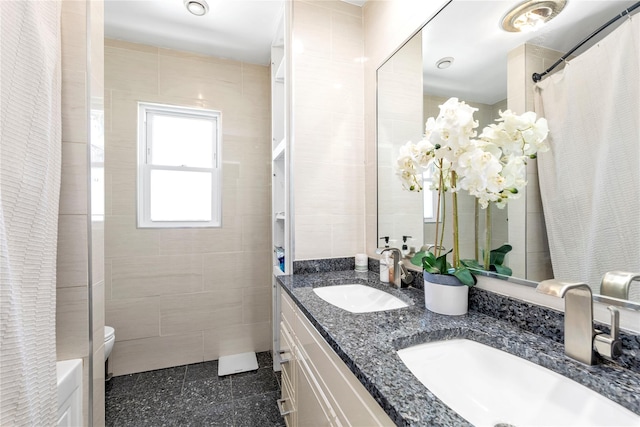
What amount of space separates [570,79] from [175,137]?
2405 mm

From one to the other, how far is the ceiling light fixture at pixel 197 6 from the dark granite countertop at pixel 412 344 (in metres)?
1.89

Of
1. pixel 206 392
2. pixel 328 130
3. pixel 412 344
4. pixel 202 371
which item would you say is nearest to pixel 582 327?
pixel 412 344

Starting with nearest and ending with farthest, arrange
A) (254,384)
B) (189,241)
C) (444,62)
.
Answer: (444,62)
(254,384)
(189,241)

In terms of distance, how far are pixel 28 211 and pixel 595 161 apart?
58.7 inches

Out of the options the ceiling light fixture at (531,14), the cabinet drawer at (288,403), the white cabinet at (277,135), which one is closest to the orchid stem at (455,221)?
the ceiling light fixture at (531,14)

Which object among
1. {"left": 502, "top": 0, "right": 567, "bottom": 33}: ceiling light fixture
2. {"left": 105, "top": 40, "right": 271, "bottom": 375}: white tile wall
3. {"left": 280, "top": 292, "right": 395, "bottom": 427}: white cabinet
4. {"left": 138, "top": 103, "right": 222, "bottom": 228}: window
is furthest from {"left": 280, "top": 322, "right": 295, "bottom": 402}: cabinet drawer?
{"left": 502, "top": 0, "right": 567, "bottom": 33}: ceiling light fixture

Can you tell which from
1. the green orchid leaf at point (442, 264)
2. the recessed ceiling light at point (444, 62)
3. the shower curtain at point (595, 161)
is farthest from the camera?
the recessed ceiling light at point (444, 62)

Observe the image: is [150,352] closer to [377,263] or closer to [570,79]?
[377,263]

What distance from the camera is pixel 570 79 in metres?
0.70

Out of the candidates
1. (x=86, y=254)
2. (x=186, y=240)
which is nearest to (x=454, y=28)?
(x=86, y=254)

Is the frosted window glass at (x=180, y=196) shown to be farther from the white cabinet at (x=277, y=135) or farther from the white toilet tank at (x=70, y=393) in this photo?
the white toilet tank at (x=70, y=393)

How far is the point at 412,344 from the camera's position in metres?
0.74

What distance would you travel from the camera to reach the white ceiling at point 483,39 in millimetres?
684

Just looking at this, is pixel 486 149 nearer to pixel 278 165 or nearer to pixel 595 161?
pixel 595 161
